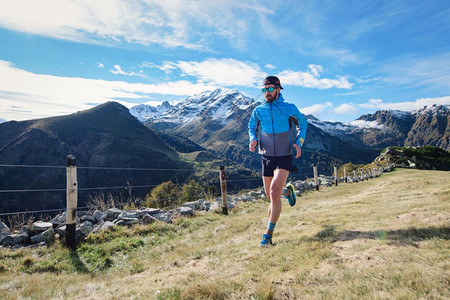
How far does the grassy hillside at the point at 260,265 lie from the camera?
2.23 m

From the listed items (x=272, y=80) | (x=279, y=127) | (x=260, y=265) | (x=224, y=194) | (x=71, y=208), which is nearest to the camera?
(x=260, y=265)

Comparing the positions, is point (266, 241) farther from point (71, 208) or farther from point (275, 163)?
point (71, 208)

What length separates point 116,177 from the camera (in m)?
153

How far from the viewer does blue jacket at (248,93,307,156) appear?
458 cm

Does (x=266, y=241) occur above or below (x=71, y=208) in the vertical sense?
below

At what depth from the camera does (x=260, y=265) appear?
330cm

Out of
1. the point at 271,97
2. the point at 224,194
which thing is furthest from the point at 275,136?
the point at 224,194

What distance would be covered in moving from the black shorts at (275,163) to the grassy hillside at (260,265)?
123 centimetres

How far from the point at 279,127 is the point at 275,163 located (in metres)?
0.67

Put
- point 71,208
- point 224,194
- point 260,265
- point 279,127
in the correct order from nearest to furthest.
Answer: point 260,265
point 279,127
point 71,208
point 224,194

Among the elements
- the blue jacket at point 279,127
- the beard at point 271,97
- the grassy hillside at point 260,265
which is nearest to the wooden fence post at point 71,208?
the grassy hillside at point 260,265

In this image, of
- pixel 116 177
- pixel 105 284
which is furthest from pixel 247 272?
pixel 116 177

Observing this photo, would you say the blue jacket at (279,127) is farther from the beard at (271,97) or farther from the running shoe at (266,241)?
the running shoe at (266,241)

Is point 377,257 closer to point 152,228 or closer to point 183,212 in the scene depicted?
point 152,228
